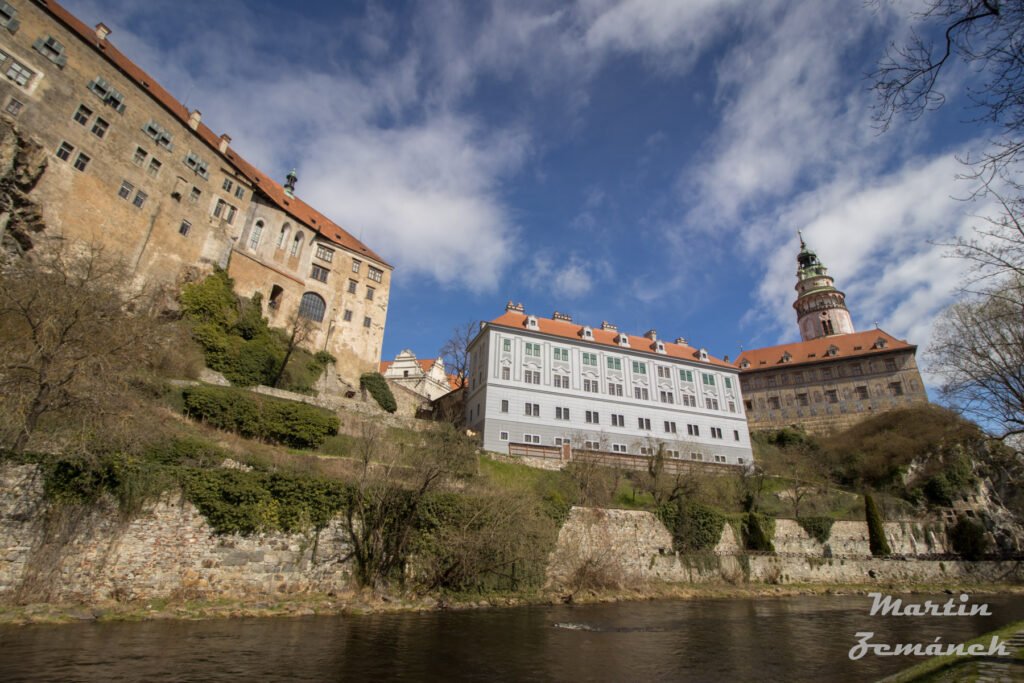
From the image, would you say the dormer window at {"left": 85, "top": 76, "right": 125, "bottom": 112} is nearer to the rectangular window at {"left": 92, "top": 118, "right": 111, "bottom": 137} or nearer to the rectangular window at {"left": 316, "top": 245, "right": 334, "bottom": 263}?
the rectangular window at {"left": 92, "top": 118, "right": 111, "bottom": 137}

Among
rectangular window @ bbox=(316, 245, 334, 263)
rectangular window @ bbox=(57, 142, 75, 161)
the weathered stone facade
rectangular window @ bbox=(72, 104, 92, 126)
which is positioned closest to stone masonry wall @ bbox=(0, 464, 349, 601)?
the weathered stone facade

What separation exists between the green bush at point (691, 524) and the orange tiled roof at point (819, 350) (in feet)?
127

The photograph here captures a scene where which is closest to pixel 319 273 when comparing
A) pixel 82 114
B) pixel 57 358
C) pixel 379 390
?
pixel 379 390

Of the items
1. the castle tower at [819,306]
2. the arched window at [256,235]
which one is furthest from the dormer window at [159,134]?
the castle tower at [819,306]

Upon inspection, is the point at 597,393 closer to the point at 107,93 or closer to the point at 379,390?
the point at 379,390

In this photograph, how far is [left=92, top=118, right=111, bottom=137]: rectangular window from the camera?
1106 inches

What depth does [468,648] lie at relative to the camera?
34.4ft

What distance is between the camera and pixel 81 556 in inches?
483

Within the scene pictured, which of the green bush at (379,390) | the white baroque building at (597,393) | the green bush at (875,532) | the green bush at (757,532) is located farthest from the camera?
the green bush at (379,390)

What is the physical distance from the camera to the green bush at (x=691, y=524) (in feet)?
80.5

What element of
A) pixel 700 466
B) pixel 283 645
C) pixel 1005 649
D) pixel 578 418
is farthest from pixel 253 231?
pixel 1005 649

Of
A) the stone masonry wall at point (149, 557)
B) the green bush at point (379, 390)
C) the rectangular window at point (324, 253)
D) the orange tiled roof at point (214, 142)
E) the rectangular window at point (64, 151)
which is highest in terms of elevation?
the orange tiled roof at point (214, 142)

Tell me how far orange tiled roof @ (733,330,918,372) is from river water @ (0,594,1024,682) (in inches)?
1917

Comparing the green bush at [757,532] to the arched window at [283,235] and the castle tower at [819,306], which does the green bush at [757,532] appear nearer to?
the arched window at [283,235]
